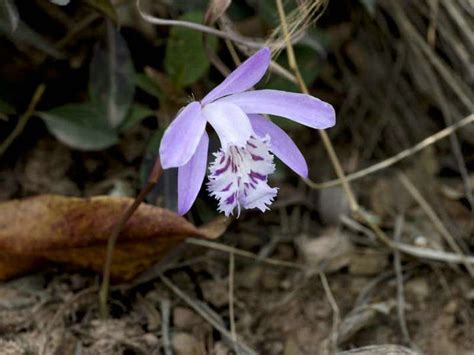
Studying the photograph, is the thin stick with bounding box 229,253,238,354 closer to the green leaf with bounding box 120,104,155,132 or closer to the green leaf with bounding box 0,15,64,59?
the green leaf with bounding box 120,104,155,132

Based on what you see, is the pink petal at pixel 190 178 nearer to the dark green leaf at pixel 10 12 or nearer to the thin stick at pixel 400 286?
the dark green leaf at pixel 10 12

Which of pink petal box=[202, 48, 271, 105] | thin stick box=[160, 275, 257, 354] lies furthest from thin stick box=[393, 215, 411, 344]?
pink petal box=[202, 48, 271, 105]

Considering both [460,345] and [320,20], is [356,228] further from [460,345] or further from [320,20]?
[320,20]

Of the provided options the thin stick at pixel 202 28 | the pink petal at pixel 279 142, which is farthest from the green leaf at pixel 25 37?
the pink petal at pixel 279 142

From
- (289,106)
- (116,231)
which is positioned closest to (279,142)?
(289,106)

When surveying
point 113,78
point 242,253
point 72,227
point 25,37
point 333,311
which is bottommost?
point 333,311

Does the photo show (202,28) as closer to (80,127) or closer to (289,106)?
(289,106)
